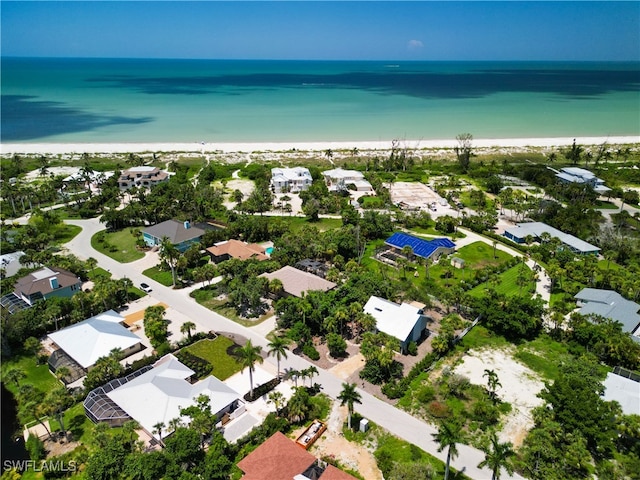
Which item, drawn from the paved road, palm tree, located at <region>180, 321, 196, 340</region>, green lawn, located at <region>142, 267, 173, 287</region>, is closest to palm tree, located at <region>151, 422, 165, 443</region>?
the paved road

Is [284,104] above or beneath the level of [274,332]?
above

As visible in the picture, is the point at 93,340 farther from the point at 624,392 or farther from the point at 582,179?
the point at 582,179

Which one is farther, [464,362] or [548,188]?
[548,188]

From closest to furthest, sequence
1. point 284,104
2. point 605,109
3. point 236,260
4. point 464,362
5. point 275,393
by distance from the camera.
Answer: point 275,393 < point 464,362 < point 236,260 < point 605,109 < point 284,104

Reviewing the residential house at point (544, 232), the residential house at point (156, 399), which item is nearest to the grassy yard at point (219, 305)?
the residential house at point (156, 399)

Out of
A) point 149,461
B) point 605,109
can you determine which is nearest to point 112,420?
point 149,461

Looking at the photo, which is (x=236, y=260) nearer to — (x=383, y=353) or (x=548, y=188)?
(x=383, y=353)

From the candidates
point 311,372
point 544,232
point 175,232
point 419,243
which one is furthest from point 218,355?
point 544,232
